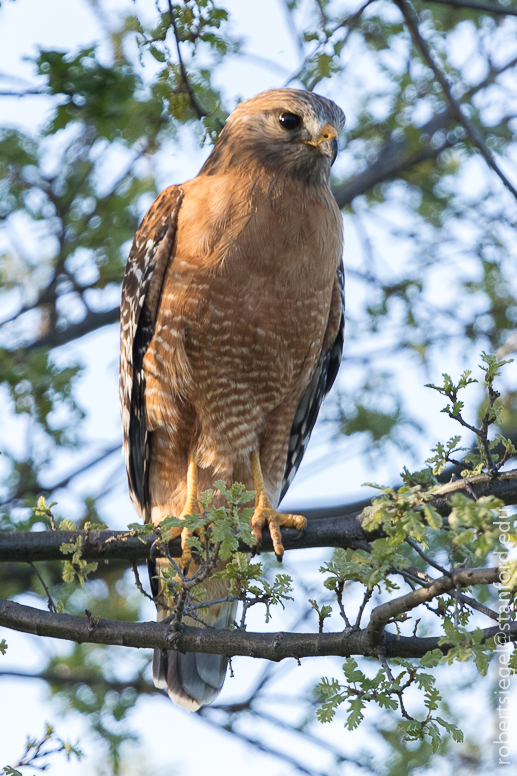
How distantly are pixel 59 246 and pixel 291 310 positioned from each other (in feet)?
11.3

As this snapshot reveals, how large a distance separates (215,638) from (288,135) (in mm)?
2999

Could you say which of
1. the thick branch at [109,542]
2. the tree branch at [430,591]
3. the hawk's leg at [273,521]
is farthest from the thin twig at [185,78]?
the tree branch at [430,591]

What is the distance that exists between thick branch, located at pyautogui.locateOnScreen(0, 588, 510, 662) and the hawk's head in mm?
2757

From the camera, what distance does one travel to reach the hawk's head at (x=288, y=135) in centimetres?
473

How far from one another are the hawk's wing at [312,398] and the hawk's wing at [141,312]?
1.08m

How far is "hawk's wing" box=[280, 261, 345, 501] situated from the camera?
550 centimetres

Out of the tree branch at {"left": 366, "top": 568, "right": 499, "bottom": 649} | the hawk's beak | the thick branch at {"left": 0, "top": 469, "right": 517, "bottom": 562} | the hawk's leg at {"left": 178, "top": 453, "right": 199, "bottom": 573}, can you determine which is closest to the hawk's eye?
the hawk's beak

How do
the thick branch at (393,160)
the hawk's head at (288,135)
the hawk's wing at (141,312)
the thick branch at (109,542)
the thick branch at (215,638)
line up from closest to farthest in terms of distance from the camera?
1. the thick branch at (215,638)
2. the thick branch at (109,542)
3. the hawk's head at (288,135)
4. the hawk's wing at (141,312)
5. the thick branch at (393,160)

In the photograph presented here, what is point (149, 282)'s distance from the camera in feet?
16.0

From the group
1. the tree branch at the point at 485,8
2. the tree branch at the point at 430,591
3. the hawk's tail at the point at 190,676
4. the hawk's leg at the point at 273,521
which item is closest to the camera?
the tree branch at the point at 430,591

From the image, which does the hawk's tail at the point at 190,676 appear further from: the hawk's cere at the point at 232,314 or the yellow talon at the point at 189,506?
the yellow talon at the point at 189,506

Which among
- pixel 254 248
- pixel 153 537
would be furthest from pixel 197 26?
pixel 153 537

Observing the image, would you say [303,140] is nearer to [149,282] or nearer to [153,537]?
[149,282]

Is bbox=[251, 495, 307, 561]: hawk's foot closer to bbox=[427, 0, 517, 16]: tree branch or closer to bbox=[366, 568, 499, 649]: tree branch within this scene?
bbox=[366, 568, 499, 649]: tree branch
